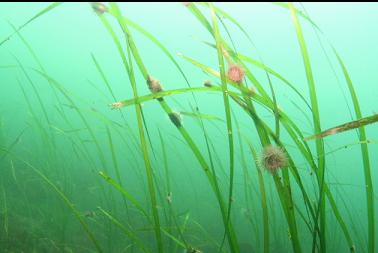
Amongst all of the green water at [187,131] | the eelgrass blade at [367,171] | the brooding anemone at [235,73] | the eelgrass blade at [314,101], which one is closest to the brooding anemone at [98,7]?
the green water at [187,131]

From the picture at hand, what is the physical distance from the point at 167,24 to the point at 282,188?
52.1 metres

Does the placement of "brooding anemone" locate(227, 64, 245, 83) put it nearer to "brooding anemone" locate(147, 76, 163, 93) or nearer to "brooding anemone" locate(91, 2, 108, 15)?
"brooding anemone" locate(147, 76, 163, 93)

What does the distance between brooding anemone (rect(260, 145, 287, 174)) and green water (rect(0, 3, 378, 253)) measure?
5 cm

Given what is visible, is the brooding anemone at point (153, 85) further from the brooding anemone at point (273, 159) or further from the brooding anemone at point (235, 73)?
the brooding anemone at point (273, 159)

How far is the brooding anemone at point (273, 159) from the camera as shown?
3.70ft

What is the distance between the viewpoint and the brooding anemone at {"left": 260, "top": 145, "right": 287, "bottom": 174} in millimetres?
1129

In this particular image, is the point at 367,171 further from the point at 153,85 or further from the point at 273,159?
the point at 153,85

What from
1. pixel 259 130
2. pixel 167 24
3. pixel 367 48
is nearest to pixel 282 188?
pixel 259 130

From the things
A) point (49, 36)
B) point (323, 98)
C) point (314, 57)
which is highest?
point (49, 36)

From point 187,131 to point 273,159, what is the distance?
0.96 meters

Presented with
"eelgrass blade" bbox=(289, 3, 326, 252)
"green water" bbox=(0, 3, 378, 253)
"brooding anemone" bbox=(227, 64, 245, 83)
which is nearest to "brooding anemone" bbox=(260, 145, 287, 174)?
"green water" bbox=(0, 3, 378, 253)

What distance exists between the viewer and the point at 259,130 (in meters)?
1.21

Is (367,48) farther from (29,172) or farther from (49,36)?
(29,172)

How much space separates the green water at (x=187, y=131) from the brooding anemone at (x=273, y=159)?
5 centimetres
